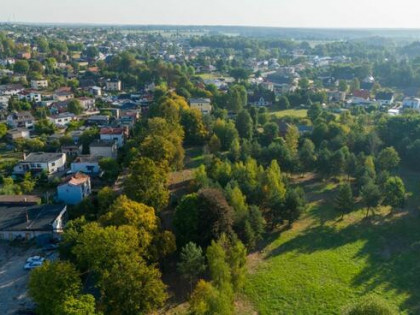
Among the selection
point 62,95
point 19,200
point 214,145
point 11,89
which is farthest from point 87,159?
point 11,89

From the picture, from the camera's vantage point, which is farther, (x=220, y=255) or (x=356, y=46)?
(x=356, y=46)

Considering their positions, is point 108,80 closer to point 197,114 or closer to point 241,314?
point 197,114

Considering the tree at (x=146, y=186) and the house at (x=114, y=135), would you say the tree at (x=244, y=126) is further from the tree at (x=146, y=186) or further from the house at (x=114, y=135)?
the tree at (x=146, y=186)

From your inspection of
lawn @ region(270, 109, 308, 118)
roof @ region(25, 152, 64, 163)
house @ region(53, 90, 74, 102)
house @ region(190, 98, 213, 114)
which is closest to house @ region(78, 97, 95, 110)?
house @ region(53, 90, 74, 102)

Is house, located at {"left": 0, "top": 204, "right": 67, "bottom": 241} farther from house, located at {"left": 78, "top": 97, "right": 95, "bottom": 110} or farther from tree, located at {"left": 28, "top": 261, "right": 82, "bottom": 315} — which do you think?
house, located at {"left": 78, "top": 97, "right": 95, "bottom": 110}

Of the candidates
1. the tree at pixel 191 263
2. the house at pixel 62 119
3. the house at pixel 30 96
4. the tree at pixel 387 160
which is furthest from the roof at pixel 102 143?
the house at pixel 30 96

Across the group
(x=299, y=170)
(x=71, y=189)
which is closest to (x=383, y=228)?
(x=299, y=170)
